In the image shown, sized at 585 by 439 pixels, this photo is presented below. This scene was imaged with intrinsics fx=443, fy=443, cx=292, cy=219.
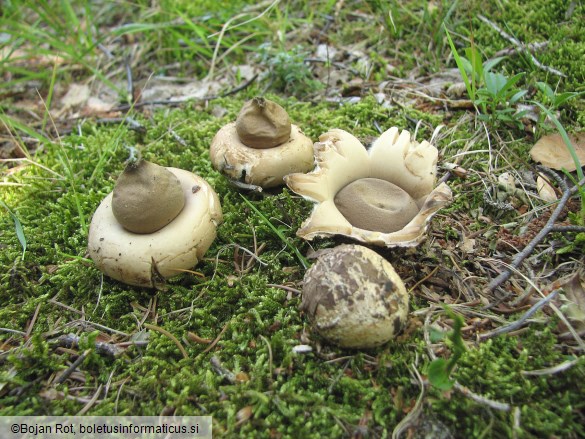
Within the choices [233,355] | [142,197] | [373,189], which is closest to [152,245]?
[142,197]

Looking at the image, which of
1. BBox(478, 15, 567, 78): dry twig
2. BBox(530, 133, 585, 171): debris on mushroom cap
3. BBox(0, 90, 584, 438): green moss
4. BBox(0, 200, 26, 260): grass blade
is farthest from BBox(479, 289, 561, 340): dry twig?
BBox(0, 200, 26, 260): grass blade

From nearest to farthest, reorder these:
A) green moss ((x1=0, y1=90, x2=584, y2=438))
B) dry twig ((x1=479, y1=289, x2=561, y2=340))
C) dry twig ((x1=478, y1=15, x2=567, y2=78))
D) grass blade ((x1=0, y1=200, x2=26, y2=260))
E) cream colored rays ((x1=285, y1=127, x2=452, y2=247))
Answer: green moss ((x1=0, y1=90, x2=584, y2=438)), dry twig ((x1=479, y1=289, x2=561, y2=340)), cream colored rays ((x1=285, y1=127, x2=452, y2=247)), grass blade ((x1=0, y1=200, x2=26, y2=260)), dry twig ((x1=478, y1=15, x2=567, y2=78))

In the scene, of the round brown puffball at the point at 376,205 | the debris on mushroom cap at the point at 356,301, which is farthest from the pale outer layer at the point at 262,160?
the debris on mushroom cap at the point at 356,301

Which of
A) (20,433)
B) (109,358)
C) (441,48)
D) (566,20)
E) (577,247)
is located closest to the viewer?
(20,433)

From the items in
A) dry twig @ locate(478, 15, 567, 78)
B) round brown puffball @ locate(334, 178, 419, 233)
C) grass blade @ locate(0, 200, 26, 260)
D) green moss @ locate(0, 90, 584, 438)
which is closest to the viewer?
green moss @ locate(0, 90, 584, 438)

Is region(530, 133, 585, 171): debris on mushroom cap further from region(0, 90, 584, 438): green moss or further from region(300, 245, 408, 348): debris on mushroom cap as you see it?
region(300, 245, 408, 348): debris on mushroom cap

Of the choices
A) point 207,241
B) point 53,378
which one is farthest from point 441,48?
point 53,378

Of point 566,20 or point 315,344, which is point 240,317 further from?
point 566,20
